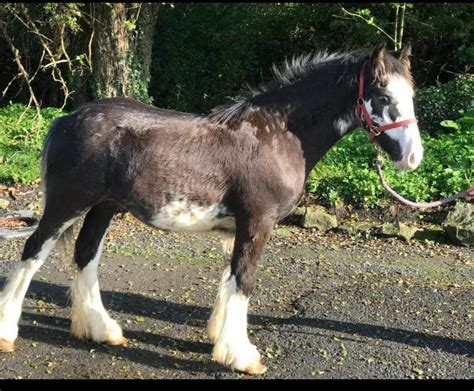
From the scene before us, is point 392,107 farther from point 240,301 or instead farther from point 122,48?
point 122,48

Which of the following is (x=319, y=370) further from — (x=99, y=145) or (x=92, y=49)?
(x=92, y=49)

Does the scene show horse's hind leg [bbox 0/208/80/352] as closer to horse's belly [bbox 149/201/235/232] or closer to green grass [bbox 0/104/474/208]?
horse's belly [bbox 149/201/235/232]

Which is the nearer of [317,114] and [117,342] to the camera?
[317,114]

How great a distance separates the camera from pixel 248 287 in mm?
4211

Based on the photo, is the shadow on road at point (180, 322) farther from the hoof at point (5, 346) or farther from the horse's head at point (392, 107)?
the horse's head at point (392, 107)

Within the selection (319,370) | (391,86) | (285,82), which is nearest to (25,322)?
(319,370)

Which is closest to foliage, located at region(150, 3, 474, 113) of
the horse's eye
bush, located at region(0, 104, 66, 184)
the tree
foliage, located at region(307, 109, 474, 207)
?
the tree

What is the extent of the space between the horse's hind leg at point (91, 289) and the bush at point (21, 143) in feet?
14.9

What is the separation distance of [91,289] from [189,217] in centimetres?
102

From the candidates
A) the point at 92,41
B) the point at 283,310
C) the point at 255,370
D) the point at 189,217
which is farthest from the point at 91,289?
the point at 92,41

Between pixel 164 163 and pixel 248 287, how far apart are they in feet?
3.25

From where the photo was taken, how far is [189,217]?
4199mm

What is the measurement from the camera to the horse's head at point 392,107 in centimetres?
405

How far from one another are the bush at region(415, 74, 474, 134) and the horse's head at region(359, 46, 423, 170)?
6.70 m
